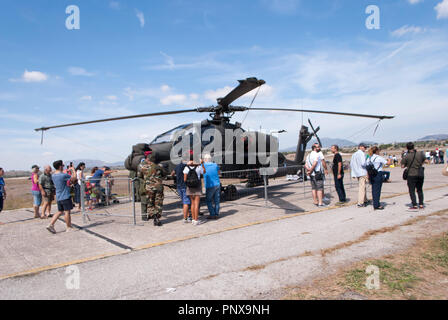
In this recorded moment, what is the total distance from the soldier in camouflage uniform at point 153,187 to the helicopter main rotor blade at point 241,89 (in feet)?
9.75

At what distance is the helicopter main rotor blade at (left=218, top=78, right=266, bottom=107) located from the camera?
279 inches

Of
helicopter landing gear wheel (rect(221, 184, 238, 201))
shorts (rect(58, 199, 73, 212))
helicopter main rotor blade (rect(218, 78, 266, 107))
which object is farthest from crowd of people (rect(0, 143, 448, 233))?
helicopter landing gear wheel (rect(221, 184, 238, 201))

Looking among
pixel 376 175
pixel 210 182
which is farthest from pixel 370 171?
pixel 210 182

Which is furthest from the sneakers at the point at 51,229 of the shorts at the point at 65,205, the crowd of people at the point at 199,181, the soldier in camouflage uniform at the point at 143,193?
the soldier in camouflage uniform at the point at 143,193

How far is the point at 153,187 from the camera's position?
7301 mm

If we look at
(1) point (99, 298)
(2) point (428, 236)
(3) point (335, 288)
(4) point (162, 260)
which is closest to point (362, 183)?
(2) point (428, 236)

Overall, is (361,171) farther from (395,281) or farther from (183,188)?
(395,281)

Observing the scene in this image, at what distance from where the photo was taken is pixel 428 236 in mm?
5312

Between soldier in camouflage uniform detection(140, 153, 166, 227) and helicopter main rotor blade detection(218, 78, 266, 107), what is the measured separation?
297cm

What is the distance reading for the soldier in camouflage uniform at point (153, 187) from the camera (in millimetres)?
7305

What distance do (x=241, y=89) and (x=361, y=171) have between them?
4.28m

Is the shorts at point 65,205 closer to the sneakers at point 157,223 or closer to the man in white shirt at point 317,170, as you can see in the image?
the sneakers at point 157,223
